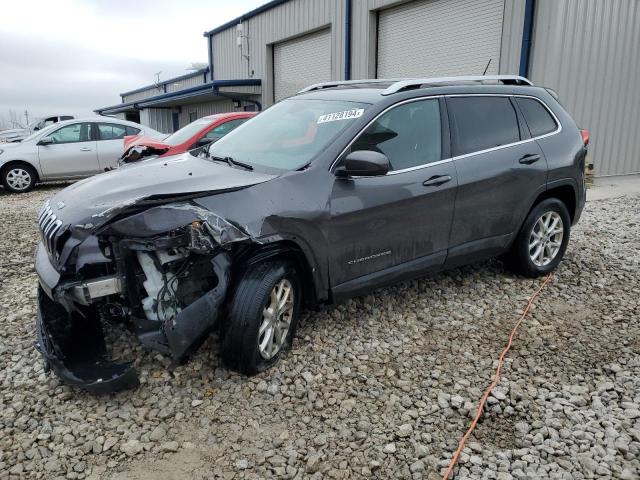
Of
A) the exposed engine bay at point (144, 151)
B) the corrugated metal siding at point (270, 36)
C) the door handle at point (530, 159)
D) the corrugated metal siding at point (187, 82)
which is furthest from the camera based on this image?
the corrugated metal siding at point (187, 82)

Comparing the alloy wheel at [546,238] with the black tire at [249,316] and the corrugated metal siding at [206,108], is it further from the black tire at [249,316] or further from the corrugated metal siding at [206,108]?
the corrugated metal siding at [206,108]

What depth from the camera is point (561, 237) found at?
5008 millimetres

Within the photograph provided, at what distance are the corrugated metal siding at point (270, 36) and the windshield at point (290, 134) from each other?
10.9m

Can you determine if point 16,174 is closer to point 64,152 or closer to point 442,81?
point 64,152

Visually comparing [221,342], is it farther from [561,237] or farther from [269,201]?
[561,237]

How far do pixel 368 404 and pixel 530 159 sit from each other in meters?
2.73

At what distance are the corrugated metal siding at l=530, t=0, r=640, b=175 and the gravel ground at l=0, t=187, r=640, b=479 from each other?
722 centimetres

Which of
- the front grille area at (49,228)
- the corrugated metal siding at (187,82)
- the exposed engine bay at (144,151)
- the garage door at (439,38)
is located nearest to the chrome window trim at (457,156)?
the front grille area at (49,228)

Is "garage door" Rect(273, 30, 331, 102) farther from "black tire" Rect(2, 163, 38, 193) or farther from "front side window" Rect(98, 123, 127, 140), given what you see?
"black tire" Rect(2, 163, 38, 193)

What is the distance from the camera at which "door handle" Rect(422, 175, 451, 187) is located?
150 inches

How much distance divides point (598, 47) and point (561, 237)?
7.79 metres

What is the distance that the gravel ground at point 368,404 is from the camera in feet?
8.25

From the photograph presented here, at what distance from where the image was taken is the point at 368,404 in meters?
2.99

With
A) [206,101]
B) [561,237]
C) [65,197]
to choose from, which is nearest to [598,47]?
[561,237]
